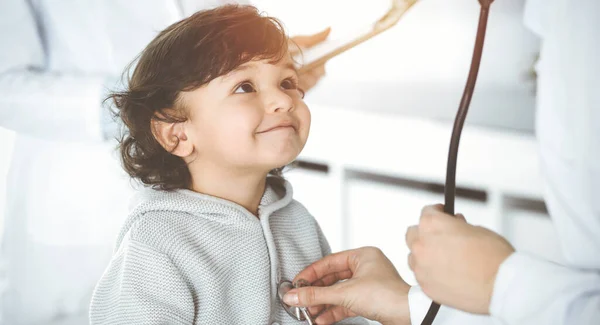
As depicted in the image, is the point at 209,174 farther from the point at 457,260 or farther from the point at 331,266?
the point at 457,260

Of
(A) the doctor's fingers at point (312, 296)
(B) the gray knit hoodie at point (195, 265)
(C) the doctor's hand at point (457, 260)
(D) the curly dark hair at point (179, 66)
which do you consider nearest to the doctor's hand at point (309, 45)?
(D) the curly dark hair at point (179, 66)

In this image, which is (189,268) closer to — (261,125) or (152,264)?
(152,264)

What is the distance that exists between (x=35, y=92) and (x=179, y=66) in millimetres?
316

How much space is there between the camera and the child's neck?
825mm

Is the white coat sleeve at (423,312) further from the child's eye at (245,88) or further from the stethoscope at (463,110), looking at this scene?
the child's eye at (245,88)

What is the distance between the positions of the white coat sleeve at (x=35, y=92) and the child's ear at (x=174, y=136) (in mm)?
192

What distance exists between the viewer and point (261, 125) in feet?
2.56

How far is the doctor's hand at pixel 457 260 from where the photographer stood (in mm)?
549

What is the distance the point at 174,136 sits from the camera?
83 cm

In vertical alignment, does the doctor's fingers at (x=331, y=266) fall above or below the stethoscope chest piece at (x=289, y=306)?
above

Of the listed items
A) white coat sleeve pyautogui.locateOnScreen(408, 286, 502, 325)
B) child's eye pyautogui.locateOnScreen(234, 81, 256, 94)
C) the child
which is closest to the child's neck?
the child

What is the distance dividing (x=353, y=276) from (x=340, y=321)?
109 mm

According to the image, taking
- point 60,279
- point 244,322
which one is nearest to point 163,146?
point 244,322

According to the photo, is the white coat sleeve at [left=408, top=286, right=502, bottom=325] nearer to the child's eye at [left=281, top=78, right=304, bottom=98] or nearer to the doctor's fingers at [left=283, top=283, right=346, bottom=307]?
the doctor's fingers at [left=283, top=283, right=346, bottom=307]
